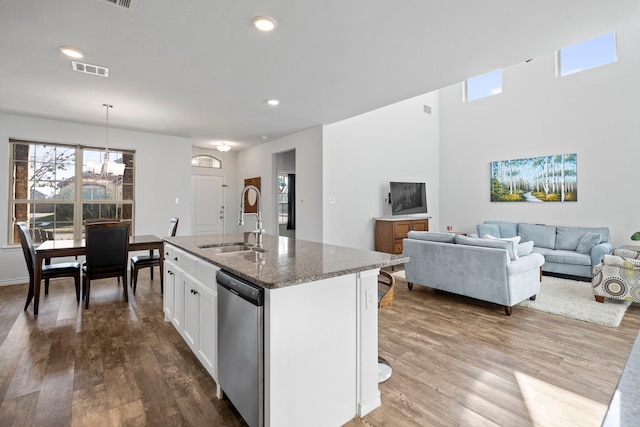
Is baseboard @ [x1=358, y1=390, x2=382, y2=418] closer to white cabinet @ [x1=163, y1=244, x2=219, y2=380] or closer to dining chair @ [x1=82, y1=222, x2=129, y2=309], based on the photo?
white cabinet @ [x1=163, y1=244, x2=219, y2=380]

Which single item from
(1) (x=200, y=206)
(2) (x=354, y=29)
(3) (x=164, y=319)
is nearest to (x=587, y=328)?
(2) (x=354, y=29)

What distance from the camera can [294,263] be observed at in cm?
179

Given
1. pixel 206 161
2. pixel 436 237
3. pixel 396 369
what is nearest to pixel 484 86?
pixel 436 237

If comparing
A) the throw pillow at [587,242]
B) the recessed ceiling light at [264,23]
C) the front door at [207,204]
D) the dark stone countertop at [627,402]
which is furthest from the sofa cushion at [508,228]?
the dark stone countertop at [627,402]

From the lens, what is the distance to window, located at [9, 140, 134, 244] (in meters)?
Answer: 4.81

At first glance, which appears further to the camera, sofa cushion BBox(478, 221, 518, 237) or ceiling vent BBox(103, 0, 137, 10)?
sofa cushion BBox(478, 221, 518, 237)

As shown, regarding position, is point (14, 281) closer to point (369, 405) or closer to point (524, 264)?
point (369, 405)

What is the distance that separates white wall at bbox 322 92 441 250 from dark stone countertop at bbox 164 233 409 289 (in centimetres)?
309

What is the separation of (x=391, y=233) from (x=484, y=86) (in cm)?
409

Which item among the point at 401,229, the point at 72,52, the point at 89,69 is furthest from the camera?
the point at 401,229

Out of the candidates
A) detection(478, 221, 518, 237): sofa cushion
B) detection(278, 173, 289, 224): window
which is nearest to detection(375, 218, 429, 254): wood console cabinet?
detection(478, 221, 518, 237): sofa cushion

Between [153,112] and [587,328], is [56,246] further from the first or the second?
[587,328]

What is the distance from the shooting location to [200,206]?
7.43 m

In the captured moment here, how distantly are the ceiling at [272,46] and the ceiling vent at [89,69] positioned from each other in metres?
0.07
